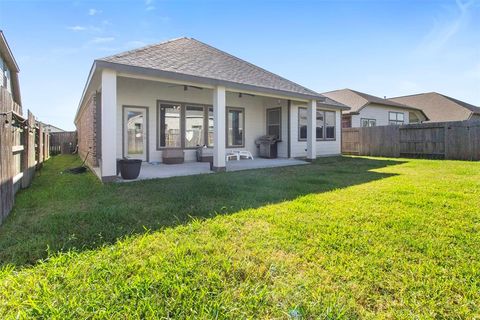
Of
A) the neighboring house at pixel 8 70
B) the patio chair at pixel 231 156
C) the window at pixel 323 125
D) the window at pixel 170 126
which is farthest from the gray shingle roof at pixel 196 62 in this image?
the neighboring house at pixel 8 70

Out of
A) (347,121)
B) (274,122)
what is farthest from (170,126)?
(347,121)

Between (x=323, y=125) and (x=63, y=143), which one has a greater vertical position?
(x=323, y=125)

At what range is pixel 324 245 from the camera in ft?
9.21

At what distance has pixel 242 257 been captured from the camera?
256 cm

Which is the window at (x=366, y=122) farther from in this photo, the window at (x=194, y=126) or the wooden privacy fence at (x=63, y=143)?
the wooden privacy fence at (x=63, y=143)

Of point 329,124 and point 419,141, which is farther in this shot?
point 329,124

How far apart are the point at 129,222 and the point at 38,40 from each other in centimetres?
1043

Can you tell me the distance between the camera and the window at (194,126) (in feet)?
36.1

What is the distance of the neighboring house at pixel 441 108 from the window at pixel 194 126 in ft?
89.2

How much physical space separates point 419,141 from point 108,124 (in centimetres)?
1406

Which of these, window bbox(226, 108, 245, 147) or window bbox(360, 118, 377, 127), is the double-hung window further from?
window bbox(360, 118, 377, 127)

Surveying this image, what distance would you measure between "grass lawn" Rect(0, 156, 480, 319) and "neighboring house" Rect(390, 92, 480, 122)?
29106 millimetres

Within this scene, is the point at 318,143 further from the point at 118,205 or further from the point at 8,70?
the point at 8,70

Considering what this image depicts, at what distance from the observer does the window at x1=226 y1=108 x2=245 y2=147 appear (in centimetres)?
1206
